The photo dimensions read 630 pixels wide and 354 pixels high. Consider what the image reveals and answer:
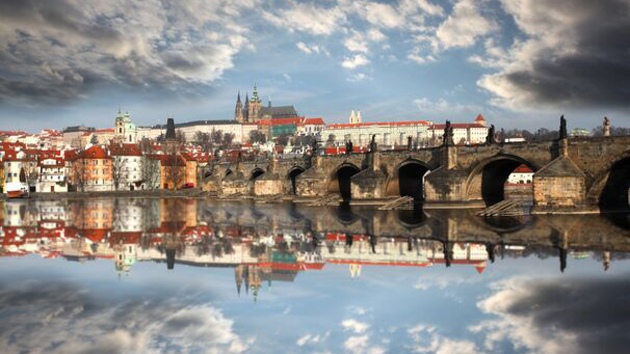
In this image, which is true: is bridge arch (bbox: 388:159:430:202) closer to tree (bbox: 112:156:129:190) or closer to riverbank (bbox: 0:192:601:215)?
riverbank (bbox: 0:192:601:215)

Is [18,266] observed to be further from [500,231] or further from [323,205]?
[323,205]

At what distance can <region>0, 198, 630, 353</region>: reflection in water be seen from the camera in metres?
10.4

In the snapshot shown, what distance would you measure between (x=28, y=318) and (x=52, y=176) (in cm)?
9005

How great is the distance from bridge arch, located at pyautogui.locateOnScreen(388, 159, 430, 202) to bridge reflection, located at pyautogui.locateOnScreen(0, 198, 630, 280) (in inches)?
657

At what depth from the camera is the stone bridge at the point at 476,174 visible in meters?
35.5

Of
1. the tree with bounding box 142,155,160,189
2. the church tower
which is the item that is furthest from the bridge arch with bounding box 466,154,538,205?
the church tower

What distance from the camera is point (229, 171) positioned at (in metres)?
Answer: 89.9

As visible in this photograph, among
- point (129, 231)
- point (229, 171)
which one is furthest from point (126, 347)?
point (229, 171)

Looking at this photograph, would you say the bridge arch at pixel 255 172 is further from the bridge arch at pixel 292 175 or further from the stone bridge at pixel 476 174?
the stone bridge at pixel 476 174

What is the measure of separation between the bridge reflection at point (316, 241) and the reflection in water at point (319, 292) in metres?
0.12

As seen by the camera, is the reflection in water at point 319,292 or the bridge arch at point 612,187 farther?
the bridge arch at point 612,187

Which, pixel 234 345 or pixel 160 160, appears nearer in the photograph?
pixel 234 345

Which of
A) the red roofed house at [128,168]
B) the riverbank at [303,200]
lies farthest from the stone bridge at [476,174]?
the red roofed house at [128,168]

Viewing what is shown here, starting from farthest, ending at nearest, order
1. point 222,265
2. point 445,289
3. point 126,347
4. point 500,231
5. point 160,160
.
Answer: point 160,160
point 500,231
point 222,265
point 445,289
point 126,347
